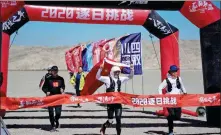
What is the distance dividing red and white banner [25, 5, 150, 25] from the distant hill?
7069 centimetres

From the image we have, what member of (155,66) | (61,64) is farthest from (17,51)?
(155,66)

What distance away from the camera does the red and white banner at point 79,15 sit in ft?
35.4

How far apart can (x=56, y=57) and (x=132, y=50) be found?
80296 mm

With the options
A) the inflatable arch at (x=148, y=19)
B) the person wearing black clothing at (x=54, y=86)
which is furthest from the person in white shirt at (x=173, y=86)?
the person wearing black clothing at (x=54, y=86)

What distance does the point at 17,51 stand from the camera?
343 ft

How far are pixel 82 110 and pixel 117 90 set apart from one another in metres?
6.17

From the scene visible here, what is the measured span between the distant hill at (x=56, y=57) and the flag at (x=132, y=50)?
2687 inches

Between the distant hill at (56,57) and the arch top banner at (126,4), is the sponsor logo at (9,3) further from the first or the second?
the distant hill at (56,57)

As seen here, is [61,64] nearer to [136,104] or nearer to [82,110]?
[82,110]

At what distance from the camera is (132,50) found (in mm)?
13562

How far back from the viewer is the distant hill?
8456 centimetres

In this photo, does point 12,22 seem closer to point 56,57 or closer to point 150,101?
point 150,101

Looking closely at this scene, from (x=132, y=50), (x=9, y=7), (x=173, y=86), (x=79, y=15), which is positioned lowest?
(x=173, y=86)

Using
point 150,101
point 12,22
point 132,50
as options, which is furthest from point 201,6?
point 12,22
